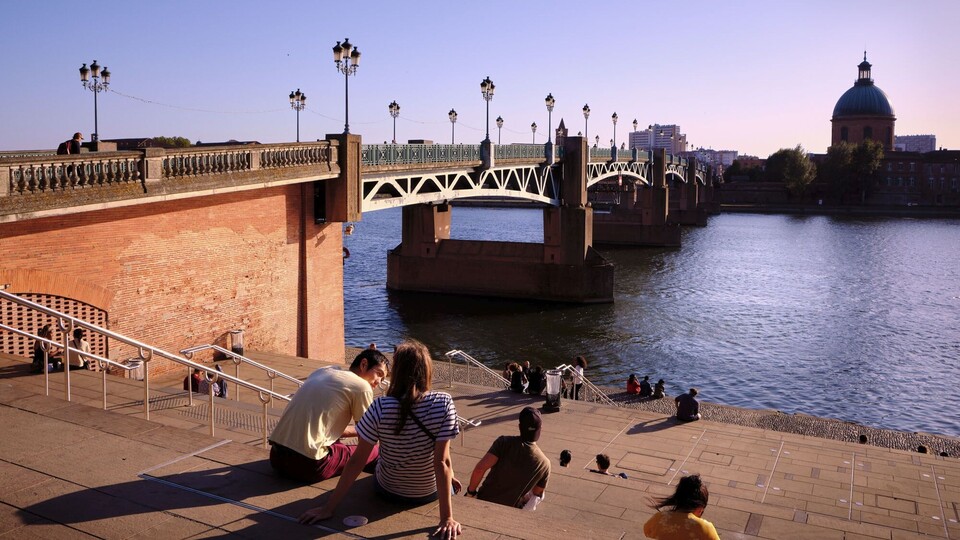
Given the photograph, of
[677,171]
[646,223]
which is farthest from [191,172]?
[677,171]

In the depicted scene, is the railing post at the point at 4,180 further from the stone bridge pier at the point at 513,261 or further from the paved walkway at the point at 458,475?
the stone bridge pier at the point at 513,261

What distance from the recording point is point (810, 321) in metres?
36.5

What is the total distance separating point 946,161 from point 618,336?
337 ft

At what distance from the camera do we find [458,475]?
32.6ft

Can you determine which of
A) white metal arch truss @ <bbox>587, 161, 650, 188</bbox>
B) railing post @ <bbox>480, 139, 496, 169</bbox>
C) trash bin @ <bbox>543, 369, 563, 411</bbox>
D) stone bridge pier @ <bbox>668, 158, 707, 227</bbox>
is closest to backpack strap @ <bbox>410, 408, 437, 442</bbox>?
trash bin @ <bbox>543, 369, 563, 411</bbox>

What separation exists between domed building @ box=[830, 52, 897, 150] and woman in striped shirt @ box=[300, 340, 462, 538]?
444 ft

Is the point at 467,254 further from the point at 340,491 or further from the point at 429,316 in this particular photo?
the point at 340,491

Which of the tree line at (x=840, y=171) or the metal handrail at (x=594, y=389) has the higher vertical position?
the tree line at (x=840, y=171)

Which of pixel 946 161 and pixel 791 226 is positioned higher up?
pixel 946 161

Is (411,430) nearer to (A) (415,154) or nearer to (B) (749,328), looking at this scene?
(A) (415,154)

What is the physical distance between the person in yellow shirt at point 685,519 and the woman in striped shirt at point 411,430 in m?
1.14

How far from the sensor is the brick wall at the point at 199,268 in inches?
515

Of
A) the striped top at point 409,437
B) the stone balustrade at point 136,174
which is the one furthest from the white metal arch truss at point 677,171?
the striped top at point 409,437

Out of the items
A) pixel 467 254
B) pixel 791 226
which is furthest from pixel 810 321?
pixel 791 226
